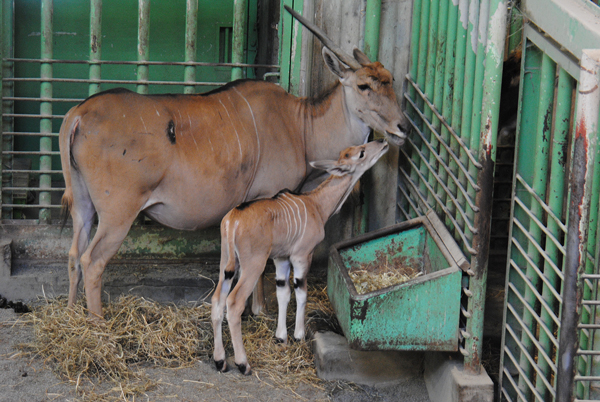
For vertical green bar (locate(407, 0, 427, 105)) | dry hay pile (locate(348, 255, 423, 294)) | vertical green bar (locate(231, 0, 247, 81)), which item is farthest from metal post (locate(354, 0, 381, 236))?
dry hay pile (locate(348, 255, 423, 294))

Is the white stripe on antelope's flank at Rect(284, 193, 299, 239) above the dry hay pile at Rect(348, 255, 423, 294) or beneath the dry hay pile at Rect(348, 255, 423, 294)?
above

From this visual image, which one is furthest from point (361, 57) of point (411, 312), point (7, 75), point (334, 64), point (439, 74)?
point (7, 75)

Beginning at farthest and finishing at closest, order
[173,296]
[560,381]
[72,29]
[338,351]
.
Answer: [72,29] < [173,296] < [338,351] < [560,381]

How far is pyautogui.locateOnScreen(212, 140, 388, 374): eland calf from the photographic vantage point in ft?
14.3

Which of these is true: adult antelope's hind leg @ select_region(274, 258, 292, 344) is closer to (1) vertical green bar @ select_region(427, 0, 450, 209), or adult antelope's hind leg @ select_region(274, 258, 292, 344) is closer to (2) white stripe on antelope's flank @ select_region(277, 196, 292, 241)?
(2) white stripe on antelope's flank @ select_region(277, 196, 292, 241)

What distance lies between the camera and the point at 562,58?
10.4ft

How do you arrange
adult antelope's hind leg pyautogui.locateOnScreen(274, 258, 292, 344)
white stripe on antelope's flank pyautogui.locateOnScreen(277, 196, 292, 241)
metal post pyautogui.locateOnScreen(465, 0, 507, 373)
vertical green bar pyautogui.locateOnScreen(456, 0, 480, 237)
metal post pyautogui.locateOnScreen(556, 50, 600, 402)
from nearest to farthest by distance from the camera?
metal post pyautogui.locateOnScreen(556, 50, 600, 402), metal post pyautogui.locateOnScreen(465, 0, 507, 373), vertical green bar pyautogui.locateOnScreen(456, 0, 480, 237), white stripe on antelope's flank pyautogui.locateOnScreen(277, 196, 292, 241), adult antelope's hind leg pyautogui.locateOnScreen(274, 258, 292, 344)

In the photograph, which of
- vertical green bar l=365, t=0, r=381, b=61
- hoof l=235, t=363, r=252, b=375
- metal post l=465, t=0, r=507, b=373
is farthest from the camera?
vertical green bar l=365, t=0, r=381, b=61

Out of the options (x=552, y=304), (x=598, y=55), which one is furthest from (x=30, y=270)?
(x=598, y=55)

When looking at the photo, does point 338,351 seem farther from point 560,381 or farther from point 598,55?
point 598,55

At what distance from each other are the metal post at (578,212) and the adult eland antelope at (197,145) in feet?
6.97

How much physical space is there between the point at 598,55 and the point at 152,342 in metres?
3.41

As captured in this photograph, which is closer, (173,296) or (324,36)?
(324,36)

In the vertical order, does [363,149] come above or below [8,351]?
above
